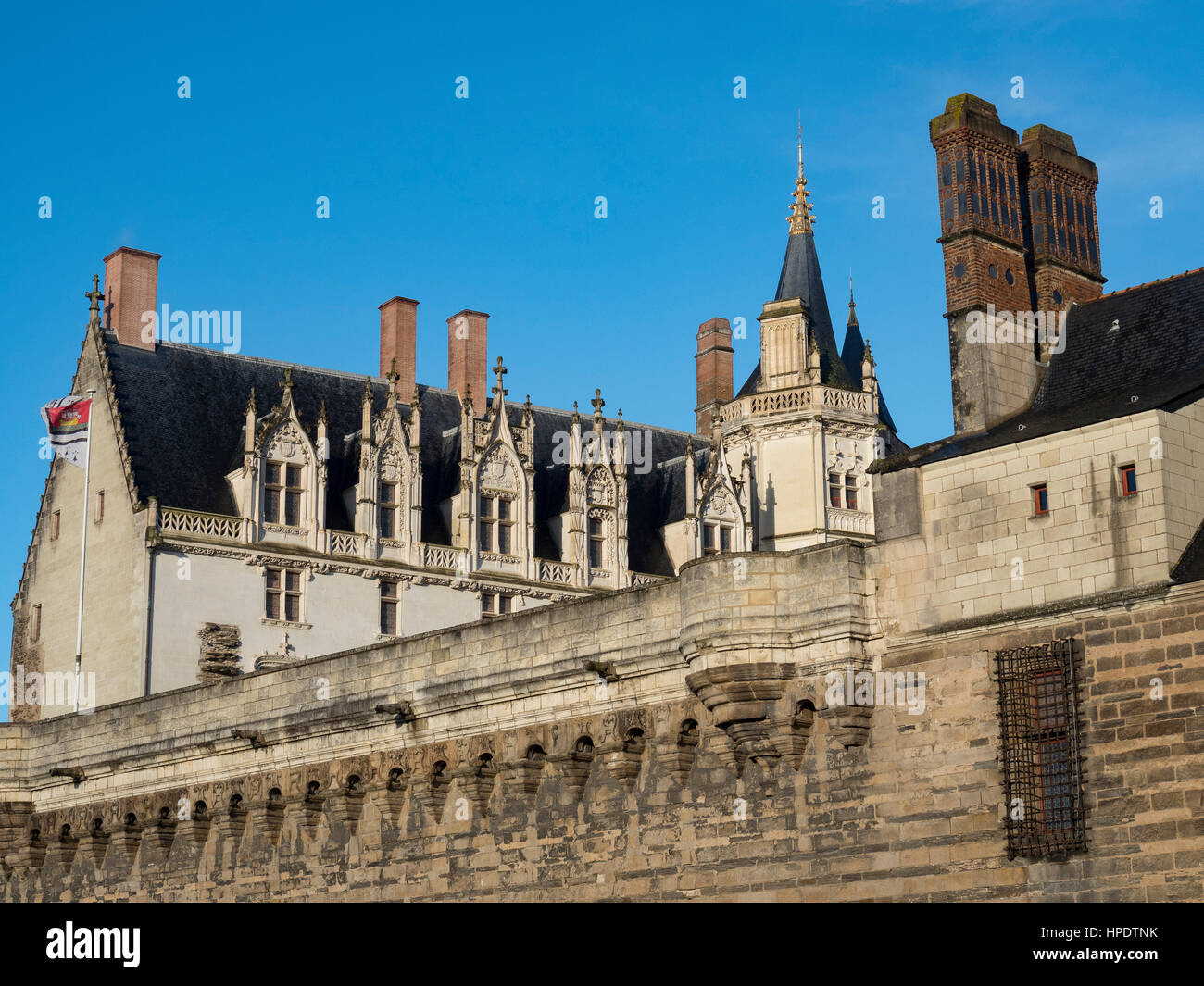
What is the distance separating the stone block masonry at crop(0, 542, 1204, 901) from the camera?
21.9 meters

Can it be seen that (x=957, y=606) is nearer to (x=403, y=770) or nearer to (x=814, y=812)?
(x=814, y=812)

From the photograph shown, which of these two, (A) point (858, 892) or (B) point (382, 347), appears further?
(B) point (382, 347)

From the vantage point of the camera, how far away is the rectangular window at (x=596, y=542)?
161 feet

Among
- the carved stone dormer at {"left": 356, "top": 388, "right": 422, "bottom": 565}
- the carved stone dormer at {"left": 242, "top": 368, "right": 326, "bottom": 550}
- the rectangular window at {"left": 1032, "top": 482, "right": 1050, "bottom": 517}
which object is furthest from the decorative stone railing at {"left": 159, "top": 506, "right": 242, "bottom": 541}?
the rectangular window at {"left": 1032, "top": 482, "right": 1050, "bottom": 517}

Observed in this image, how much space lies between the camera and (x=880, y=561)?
24922 millimetres

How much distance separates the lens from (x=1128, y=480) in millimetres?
22766

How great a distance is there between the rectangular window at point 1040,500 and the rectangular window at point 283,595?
75.2 feet

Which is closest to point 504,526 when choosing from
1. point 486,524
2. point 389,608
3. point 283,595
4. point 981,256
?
point 486,524

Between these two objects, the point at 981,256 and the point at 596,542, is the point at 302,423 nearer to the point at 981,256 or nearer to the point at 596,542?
the point at 596,542

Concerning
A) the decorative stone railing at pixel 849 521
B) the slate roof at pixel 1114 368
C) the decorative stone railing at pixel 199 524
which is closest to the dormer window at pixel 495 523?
the decorative stone railing at pixel 199 524

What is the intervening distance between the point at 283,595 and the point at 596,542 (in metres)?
8.84
